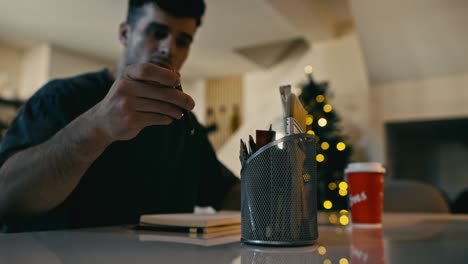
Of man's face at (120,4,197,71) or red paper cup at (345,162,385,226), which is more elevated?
man's face at (120,4,197,71)

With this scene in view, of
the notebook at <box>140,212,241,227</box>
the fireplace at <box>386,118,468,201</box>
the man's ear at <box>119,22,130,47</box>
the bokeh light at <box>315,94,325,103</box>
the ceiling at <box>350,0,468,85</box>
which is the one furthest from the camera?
the fireplace at <box>386,118,468,201</box>

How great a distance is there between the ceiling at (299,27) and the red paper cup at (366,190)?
8.39ft

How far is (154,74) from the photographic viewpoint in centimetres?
47

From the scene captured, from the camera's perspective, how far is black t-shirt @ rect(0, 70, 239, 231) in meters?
0.97

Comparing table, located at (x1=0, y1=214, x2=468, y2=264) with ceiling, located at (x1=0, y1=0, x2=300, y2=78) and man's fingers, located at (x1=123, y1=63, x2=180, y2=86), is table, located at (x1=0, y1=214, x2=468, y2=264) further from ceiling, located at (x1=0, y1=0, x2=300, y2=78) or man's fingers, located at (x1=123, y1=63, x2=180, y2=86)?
ceiling, located at (x1=0, y1=0, x2=300, y2=78)

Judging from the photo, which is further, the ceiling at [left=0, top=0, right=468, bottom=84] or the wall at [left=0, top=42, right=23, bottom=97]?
the wall at [left=0, top=42, right=23, bottom=97]

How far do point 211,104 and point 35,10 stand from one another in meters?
2.98

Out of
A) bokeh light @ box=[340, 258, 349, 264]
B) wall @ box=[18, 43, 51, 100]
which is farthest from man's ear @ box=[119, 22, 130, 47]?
wall @ box=[18, 43, 51, 100]

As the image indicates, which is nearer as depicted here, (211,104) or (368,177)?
(368,177)

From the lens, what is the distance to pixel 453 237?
0.59m

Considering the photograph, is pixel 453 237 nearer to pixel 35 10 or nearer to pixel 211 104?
pixel 35 10

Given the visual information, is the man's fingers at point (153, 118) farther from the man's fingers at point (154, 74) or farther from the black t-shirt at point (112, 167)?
the black t-shirt at point (112, 167)

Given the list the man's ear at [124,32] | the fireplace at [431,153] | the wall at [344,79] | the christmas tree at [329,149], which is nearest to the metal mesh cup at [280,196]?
the man's ear at [124,32]

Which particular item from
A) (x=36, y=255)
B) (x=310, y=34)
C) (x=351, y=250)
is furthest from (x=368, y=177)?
(x=310, y=34)
